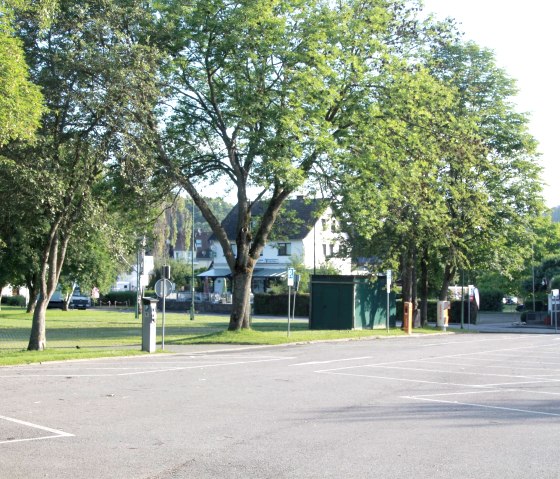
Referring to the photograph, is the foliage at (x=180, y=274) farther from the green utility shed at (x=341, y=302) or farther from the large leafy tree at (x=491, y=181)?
the green utility shed at (x=341, y=302)

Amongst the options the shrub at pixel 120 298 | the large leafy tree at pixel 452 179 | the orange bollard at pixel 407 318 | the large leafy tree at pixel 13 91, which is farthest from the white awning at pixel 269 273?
the large leafy tree at pixel 13 91

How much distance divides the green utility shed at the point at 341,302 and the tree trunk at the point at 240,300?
949 cm

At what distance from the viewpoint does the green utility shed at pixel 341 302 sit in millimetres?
40094

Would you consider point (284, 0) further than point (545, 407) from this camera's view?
Yes

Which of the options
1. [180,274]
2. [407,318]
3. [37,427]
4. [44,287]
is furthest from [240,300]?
[180,274]

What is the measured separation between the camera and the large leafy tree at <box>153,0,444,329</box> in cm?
2666

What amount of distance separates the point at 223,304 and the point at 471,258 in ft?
101

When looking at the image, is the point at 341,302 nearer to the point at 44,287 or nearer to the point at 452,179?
the point at 452,179

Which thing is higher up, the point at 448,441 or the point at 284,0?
the point at 284,0

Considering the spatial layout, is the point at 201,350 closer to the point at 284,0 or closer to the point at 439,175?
the point at 284,0

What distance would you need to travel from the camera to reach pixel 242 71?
2750cm

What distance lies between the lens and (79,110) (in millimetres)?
22625

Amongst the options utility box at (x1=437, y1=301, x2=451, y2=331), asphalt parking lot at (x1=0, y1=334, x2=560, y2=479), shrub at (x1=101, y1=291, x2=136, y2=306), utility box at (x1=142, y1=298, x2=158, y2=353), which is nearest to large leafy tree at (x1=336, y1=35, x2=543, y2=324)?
utility box at (x1=437, y1=301, x2=451, y2=331)

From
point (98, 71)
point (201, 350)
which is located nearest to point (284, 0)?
point (98, 71)
